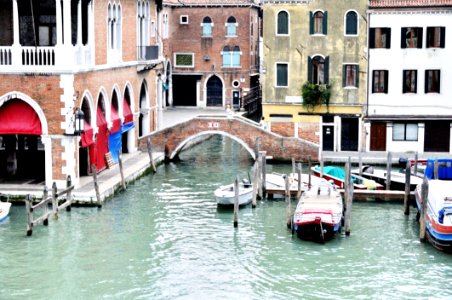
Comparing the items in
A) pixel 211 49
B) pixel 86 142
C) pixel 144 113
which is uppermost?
pixel 211 49

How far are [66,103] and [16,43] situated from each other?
2162 mm

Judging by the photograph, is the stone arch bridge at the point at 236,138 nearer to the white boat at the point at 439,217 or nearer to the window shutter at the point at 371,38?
the window shutter at the point at 371,38

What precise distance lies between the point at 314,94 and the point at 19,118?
484 inches

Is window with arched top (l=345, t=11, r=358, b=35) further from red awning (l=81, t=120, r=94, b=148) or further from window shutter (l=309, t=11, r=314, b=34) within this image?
red awning (l=81, t=120, r=94, b=148)

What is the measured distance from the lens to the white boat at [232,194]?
976 inches

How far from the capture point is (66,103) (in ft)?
81.6

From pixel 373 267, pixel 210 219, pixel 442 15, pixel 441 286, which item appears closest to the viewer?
pixel 441 286

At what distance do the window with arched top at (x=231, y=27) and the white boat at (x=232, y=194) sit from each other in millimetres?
21440

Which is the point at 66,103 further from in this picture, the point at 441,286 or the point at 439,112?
the point at 439,112

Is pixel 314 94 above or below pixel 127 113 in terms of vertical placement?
above

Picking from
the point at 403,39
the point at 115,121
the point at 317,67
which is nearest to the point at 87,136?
the point at 115,121

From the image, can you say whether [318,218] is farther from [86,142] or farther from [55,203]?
[86,142]

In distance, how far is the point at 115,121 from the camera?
29.7m

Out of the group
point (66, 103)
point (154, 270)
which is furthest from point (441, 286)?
point (66, 103)
